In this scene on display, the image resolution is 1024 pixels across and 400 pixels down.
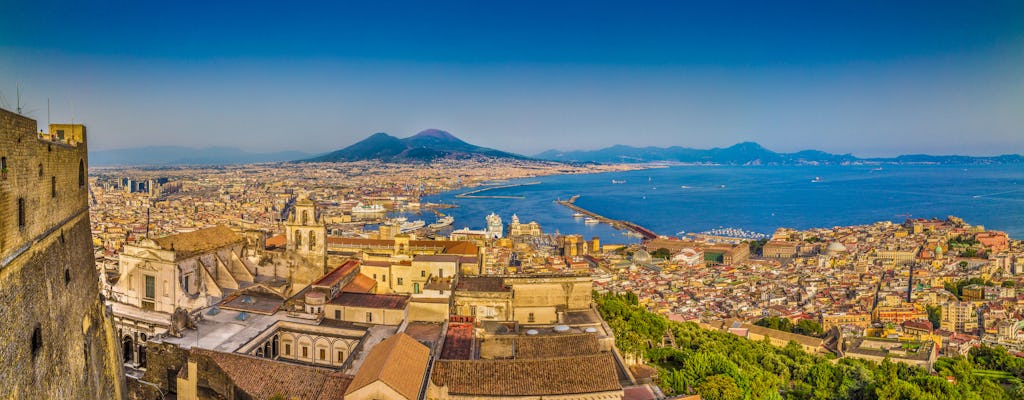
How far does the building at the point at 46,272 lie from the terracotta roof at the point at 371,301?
7440mm

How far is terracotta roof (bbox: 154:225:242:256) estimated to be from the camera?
19.6 metres

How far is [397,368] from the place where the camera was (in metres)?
11.1

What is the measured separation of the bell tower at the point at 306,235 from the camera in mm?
21625

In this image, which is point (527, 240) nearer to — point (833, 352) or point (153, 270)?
point (833, 352)

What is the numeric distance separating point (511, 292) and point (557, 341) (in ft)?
15.7

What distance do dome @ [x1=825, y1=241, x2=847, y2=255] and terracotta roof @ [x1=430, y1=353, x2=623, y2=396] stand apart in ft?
172

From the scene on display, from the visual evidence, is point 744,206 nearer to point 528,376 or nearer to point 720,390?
point 720,390

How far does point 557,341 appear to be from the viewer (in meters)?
14.9

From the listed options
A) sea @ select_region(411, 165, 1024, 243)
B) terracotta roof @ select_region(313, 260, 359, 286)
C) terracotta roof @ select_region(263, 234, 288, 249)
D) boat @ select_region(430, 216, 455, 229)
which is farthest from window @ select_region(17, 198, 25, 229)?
sea @ select_region(411, 165, 1024, 243)

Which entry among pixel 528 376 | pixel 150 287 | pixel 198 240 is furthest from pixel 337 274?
pixel 528 376

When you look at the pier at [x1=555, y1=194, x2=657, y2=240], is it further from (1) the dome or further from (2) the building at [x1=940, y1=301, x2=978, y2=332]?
(2) the building at [x1=940, y1=301, x2=978, y2=332]

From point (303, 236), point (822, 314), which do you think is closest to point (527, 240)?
point (822, 314)

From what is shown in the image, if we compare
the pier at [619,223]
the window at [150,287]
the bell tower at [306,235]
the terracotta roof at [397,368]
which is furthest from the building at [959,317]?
the window at [150,287]

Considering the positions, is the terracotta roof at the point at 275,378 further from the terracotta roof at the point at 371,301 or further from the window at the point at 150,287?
the window at the point at 150,287
